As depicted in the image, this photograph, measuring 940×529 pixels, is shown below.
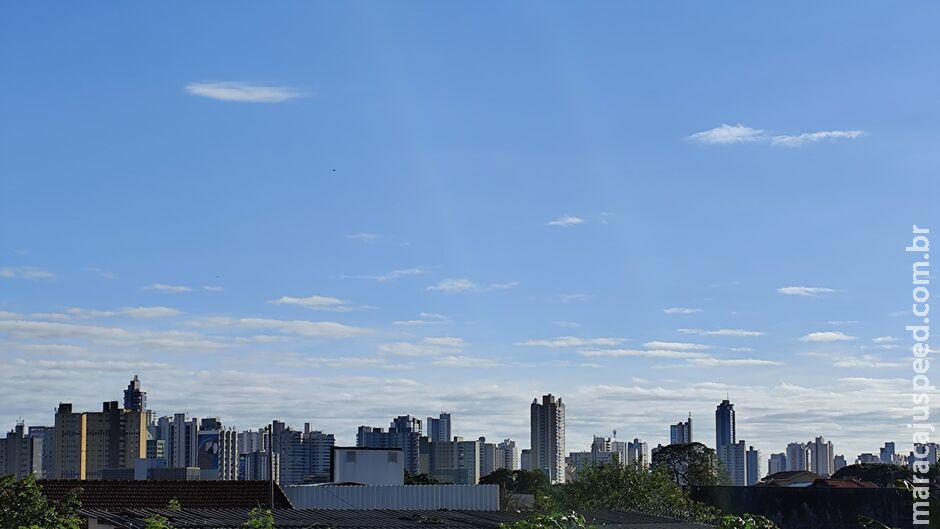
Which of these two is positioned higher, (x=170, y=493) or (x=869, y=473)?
(x=170, y=493)

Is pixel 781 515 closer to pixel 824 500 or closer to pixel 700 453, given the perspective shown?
pixel 824 500

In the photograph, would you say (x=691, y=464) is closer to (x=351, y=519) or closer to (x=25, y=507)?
(x=351, y=519)

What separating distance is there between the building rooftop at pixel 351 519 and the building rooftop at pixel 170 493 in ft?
53.5

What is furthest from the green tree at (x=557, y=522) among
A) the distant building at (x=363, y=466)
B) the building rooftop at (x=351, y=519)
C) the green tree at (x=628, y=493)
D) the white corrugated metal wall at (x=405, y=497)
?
the green tree at (x=628, y=493)

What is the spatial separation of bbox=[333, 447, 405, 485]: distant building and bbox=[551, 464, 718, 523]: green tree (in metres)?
14.6

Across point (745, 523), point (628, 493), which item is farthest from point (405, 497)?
point (628, 493)

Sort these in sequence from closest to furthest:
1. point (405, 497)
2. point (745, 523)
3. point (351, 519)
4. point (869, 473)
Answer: point (745, 523), point (351, 519), point (405, 497), point (869, 473)

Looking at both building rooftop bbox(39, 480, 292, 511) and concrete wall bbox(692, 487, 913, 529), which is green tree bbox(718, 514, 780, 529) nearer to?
building rooftop bbox(39, 480, 292, 511)

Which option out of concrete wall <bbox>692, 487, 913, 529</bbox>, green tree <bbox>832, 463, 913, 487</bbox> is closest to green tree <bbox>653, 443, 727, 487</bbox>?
green tree <bbox>832, 463, 913, 487</bbox>

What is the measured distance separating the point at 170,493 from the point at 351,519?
862 inches

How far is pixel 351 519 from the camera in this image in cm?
2823

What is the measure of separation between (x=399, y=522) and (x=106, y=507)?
69.2 feet

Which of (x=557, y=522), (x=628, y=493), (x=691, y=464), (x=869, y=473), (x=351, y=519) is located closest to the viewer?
(x=557, y=522)

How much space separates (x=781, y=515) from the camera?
69.2 m
